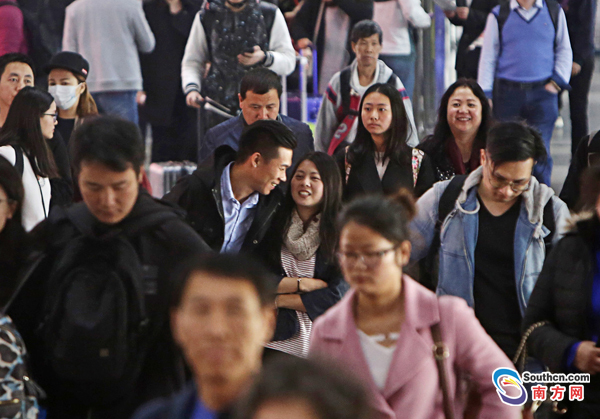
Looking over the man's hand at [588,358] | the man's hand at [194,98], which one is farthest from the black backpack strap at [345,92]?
the man's hand at [588,358]

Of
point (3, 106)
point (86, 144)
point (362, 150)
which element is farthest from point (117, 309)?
point (3, 106)

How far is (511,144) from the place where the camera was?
12.5 feet

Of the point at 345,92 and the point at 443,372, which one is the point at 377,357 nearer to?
the point at 443,372

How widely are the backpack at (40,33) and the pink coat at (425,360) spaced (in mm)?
5663

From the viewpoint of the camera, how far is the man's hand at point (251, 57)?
642 centimetres

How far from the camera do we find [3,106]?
234 inches

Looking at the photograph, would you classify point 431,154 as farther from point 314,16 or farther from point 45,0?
point 45,0

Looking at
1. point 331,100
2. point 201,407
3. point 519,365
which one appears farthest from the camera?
point 331,100

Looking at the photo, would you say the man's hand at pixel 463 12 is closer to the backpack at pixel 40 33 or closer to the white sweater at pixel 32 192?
the backpack at pixel 40 33

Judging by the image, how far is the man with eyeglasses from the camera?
3783 millimetres

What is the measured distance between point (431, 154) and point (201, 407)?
3434mm

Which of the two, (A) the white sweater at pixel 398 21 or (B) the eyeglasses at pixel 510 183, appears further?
(A) the white sweater at pixel 398 21

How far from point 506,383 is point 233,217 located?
1.75m

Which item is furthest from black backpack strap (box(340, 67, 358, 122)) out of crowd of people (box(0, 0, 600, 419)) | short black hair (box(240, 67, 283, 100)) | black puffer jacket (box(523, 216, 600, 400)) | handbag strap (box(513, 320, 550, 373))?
black puffer jacket (box(523, 216, 600, 400))
